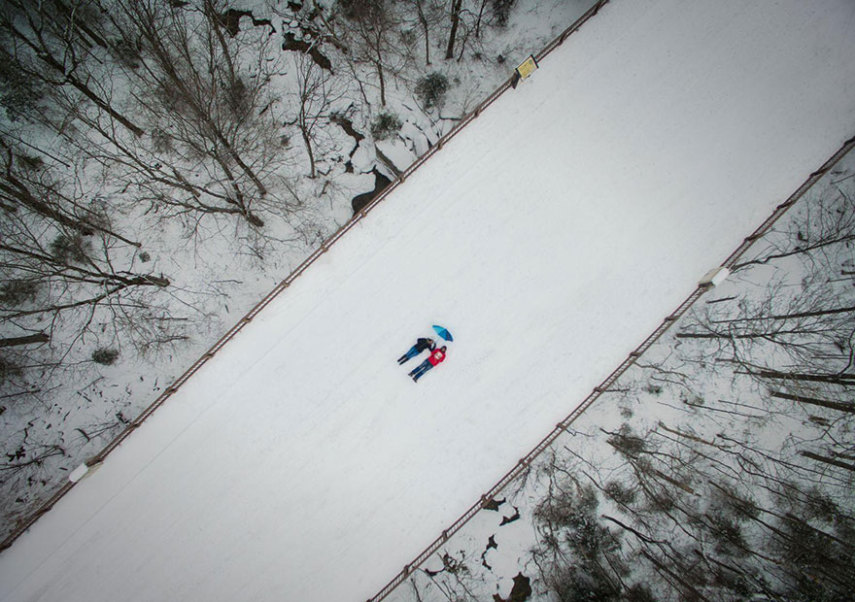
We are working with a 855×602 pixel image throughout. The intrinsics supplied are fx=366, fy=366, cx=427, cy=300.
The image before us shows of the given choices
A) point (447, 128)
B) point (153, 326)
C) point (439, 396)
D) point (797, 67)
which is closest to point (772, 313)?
point (797, 67)

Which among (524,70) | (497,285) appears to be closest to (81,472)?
(497,285)

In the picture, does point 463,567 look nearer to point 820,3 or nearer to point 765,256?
point 765,256

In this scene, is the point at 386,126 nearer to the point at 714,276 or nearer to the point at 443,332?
the point at 443,332

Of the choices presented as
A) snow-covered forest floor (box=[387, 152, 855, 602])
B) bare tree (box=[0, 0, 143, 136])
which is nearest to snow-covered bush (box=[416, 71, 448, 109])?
bare tree (box=[0, 0, 143, 136])

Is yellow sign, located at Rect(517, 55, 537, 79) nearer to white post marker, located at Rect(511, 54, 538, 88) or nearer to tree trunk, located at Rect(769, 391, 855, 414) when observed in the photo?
white post marker, located at Rect(511, 54, 538, 88)

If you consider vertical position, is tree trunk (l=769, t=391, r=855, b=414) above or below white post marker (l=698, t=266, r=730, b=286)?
above

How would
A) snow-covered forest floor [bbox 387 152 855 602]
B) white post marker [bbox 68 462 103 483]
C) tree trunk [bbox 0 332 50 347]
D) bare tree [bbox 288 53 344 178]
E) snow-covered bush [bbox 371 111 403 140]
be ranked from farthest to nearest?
1. snow-covered bush [bbox 371 111 403 140]
2. bare tree [bbox 288 53 344 178]
3. tree trunk [bbox 0 332 50 347]
4. snow-covered forest floor [bbox 387 152 855 602]
5. white post marker [bbox 68 462 103 483]
